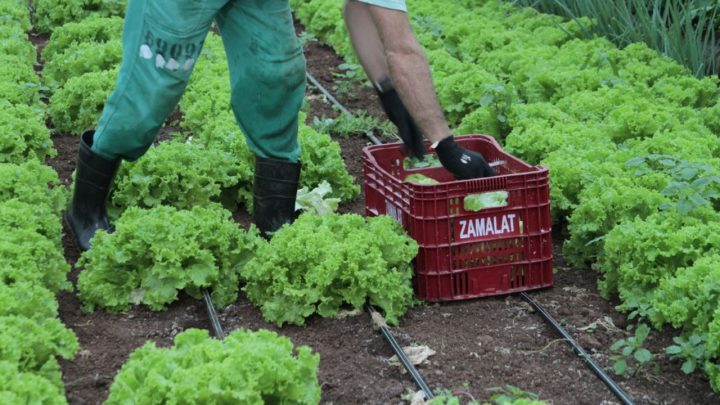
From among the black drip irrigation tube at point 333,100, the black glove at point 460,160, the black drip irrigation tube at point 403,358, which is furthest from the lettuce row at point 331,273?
the black drip irrigation tube at point 333,100

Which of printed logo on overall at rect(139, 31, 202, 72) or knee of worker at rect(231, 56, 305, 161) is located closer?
printed logo on overall at rect(139, 31, 202, 72)

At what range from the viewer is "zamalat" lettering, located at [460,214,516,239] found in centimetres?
546

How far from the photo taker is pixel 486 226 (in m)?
5.49

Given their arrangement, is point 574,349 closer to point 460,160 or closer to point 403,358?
point 403,358

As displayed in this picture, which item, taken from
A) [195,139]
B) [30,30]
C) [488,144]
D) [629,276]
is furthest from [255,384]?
[30,30]

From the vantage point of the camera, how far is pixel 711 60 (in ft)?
28.6

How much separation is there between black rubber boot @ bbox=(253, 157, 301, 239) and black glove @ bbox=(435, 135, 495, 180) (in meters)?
0.96

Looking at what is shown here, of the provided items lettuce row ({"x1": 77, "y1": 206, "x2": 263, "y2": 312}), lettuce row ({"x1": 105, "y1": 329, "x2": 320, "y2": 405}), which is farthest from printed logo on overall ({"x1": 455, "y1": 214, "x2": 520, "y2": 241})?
lettuce row ({"x1": 105, "y1": 329, "x2": 320, "y2": 405})

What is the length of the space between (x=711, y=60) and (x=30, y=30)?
22.9ft

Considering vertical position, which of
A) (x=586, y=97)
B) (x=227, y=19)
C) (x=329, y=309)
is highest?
(x=227, y=19)

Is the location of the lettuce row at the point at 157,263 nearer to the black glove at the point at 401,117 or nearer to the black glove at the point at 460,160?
the black glove at the point at 401,117

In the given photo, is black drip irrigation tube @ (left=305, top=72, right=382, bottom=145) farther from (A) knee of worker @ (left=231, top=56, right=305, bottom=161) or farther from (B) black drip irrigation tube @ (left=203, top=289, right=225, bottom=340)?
(B) black drip irrigation tube @ (left=203, top=289, right=225, bottom=340)

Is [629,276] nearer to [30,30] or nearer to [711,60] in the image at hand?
[711,60]

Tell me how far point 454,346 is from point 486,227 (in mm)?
601
